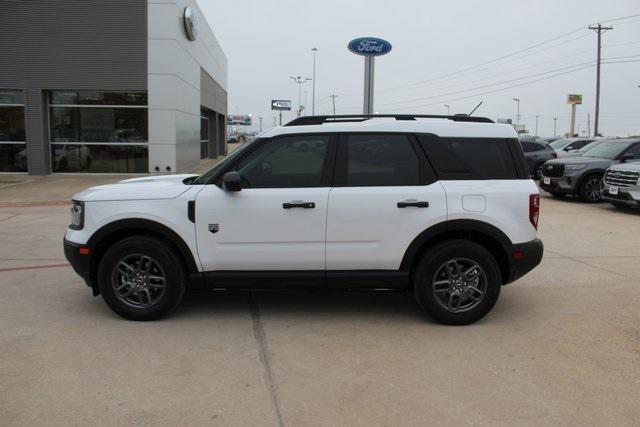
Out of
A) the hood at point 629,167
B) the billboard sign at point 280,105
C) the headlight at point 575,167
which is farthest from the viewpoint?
the billboard sign at point 280,105

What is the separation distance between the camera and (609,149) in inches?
605

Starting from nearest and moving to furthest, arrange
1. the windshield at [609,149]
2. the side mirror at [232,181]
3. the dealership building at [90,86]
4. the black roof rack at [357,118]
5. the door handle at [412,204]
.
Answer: the side mirror at [232,181] → the door handle at [412,204] → the black roof rack at [357,118] → the windshield at [609,149] → the dealership building at [90,86]

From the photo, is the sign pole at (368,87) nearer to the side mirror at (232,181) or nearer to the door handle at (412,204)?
the door handle at (412,204)

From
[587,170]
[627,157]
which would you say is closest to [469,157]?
[587,170]

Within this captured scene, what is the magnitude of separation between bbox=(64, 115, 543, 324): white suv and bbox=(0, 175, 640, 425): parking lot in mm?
399

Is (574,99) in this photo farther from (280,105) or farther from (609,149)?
(609,149)

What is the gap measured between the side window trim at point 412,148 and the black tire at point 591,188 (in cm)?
1111

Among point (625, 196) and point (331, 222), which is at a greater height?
point (331, 222)

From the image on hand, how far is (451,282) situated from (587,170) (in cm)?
1127

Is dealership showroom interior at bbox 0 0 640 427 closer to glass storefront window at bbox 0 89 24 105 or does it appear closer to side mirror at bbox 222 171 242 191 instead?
side mirror at bbox 222 171 242 191

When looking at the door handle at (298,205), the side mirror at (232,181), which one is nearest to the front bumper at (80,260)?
the side mirror at (232,181)

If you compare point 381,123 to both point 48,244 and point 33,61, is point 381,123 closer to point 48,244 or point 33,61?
point 48,244

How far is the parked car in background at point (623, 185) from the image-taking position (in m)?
12.2

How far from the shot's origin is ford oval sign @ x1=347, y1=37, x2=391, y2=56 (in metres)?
14.8
